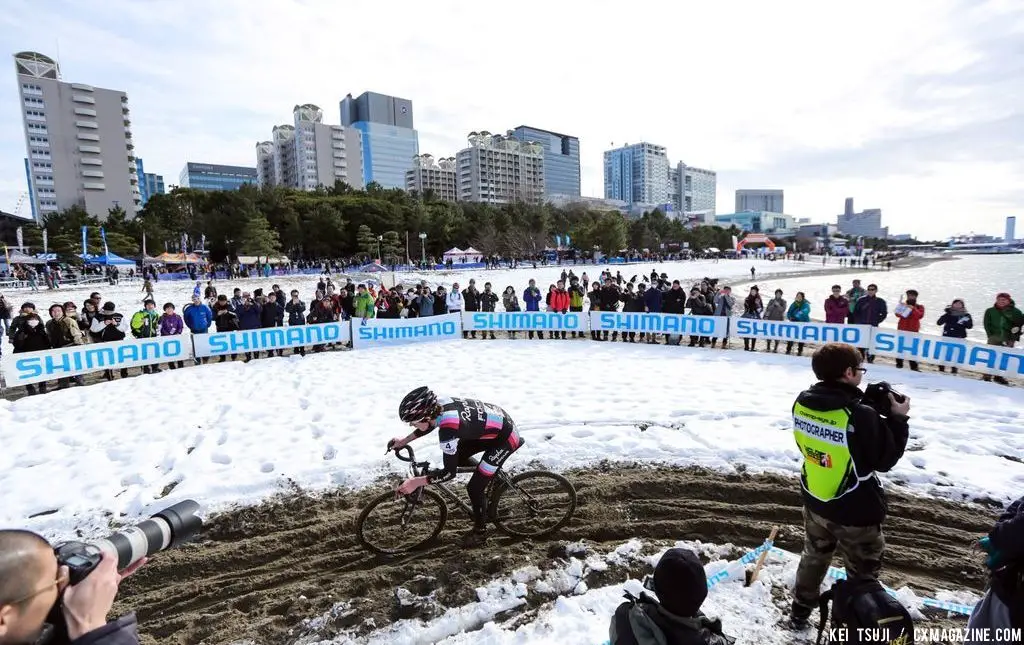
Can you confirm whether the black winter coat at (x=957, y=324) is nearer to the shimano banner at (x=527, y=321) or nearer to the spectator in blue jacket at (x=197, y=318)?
the shimano banner at (x=527, y=321)

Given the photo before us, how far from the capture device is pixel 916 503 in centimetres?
591

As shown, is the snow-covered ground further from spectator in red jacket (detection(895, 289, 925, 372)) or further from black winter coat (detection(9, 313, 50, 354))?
black winter coat (detection(9, 313, 50, 354))

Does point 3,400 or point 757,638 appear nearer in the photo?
point 757,638

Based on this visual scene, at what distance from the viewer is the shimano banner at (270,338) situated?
1357 centimetres

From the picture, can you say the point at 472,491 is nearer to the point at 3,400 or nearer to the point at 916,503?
the point at 916,503

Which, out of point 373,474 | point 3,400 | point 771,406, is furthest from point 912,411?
point 3,400

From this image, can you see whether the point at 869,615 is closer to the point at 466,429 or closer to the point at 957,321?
the point at 466,429

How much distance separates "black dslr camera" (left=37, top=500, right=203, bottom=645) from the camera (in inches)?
61.0

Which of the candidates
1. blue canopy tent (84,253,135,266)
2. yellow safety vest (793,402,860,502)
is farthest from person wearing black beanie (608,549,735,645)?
blue canopy tent (84,253,135,266)

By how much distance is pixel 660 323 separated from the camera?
1566 centimetres

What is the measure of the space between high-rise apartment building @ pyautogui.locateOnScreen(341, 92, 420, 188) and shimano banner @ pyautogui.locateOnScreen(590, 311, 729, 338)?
150m

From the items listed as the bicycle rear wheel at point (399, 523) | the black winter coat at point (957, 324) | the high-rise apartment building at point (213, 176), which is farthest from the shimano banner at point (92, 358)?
the high-rise apartment building at point (213, 176)

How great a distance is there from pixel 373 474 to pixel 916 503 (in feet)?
22.2

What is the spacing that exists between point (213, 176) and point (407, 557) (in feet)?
680
